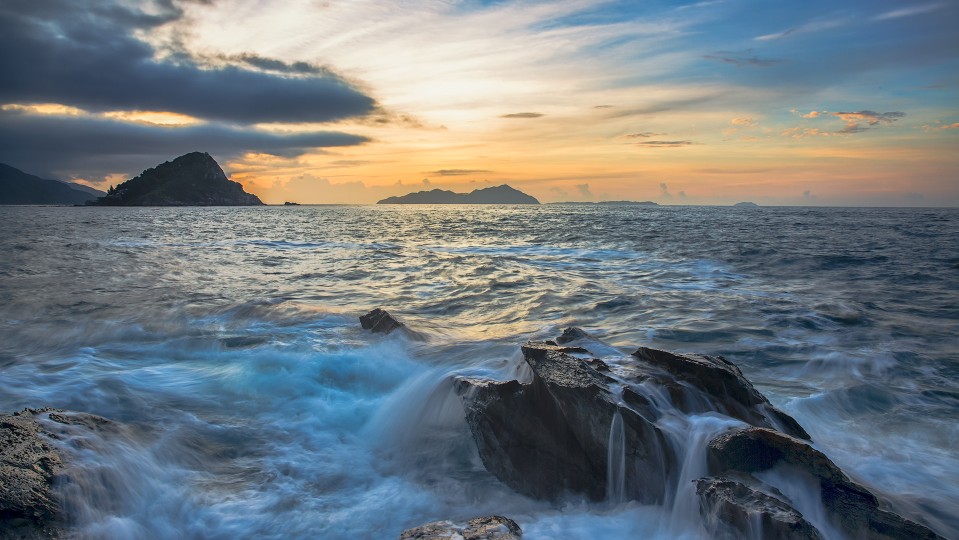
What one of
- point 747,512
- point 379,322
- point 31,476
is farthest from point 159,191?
point 747,512

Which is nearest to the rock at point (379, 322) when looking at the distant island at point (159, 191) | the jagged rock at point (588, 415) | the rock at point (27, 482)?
the jagged rock at point (588, 415)

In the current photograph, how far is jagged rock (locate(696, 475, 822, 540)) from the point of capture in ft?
12.8

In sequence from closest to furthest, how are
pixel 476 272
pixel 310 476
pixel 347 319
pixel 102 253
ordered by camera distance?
1. pixel 310 476
2. pixel 347 319
3. pixel 476 272
4. pixel 102 253

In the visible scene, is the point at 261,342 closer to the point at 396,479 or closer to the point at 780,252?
the point at 396,479

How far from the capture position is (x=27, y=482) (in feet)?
13.0

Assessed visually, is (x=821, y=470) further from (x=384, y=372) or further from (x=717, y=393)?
(x=384, y=372)

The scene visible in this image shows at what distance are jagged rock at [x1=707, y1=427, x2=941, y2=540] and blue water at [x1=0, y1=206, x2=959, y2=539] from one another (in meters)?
0.70

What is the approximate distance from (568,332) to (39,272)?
19736 millimetres

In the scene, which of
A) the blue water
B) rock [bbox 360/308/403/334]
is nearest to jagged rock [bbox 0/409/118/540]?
the blue water

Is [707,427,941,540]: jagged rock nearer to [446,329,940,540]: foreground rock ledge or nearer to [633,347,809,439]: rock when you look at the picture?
[446,329,940,540]: foreground rock ledge

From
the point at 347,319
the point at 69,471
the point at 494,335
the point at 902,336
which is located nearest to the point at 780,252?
the point at 902,336

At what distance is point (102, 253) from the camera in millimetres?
25234

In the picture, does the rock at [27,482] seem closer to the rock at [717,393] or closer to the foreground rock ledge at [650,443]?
the foreground rock ledge at [650,443]

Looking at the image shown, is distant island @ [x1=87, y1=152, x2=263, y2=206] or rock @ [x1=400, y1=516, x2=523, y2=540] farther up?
distant island @ [x1=87, y1=152, x2=263, y2=206]
